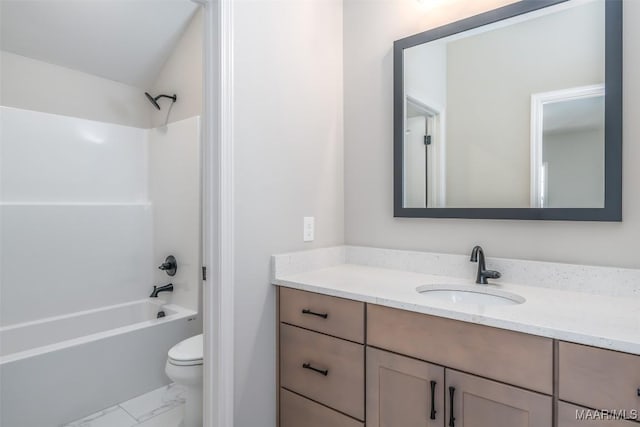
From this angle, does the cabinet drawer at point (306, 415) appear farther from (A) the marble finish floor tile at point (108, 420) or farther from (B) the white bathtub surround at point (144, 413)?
(A) the marble finish floor tile at point (108, 420)

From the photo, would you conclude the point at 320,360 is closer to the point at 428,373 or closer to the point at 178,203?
the point at 428,373

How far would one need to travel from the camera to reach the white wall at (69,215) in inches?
93.3

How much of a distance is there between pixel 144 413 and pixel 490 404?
77.0 inches

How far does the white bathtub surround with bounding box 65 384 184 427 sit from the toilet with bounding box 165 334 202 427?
17 cm

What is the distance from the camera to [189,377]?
1.79 m

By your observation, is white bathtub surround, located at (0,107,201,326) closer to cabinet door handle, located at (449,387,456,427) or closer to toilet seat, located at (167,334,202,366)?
toilet seat, located at (167,334,202,366)

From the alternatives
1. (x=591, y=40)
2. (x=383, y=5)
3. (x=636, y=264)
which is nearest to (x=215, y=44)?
(x=383, y=5)

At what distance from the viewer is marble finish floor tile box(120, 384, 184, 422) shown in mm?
2020

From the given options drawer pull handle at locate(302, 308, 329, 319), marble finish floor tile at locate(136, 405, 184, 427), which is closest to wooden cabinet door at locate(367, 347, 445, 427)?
drawer pull handle at locate(302, 308, 329, 319)

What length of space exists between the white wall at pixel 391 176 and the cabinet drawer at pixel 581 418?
624mm

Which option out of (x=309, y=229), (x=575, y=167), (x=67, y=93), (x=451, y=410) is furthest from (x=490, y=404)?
(x=67, y=93)

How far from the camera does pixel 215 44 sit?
1.38 metres

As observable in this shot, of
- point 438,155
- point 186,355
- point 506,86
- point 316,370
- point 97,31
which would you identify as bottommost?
point 186,355

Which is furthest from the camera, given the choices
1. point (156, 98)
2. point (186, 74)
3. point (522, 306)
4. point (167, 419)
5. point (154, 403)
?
point (156, 98)
